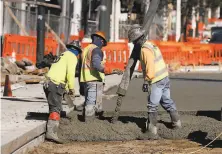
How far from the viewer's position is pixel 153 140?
30.8 ft

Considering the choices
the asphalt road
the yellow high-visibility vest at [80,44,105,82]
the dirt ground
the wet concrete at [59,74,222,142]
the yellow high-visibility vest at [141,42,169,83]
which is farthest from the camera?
the asphalt road

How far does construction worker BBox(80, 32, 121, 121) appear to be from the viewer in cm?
1021

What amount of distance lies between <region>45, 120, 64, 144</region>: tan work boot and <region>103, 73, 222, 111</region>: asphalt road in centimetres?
296

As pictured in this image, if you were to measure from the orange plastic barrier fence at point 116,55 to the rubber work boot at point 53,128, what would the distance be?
1455 cm

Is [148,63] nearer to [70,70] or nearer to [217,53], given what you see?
[70,70]

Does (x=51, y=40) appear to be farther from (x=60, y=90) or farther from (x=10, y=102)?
(x=60, y=90)

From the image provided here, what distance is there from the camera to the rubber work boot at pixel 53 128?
29.9 feet

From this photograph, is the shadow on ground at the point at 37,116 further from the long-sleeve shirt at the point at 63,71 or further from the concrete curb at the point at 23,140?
the long-sleeve shirt at the point at 63,71

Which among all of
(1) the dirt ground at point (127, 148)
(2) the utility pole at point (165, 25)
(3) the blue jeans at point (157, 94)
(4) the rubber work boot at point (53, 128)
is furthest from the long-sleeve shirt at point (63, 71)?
(2) the utility pole at point (165, 25)

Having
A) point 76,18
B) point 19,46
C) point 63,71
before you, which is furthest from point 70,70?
point 76,18

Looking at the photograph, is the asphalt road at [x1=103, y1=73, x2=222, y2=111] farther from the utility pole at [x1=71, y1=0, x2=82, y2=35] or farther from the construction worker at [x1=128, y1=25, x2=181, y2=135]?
the utility pole at [x1=71, y1=0, x2=82, y2=35]

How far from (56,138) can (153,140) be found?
146 centimetres

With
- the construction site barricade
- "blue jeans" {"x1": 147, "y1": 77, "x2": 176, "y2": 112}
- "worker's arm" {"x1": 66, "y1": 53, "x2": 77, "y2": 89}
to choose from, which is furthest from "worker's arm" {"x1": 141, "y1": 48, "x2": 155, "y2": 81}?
the construction site barricade

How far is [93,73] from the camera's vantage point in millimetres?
10430
